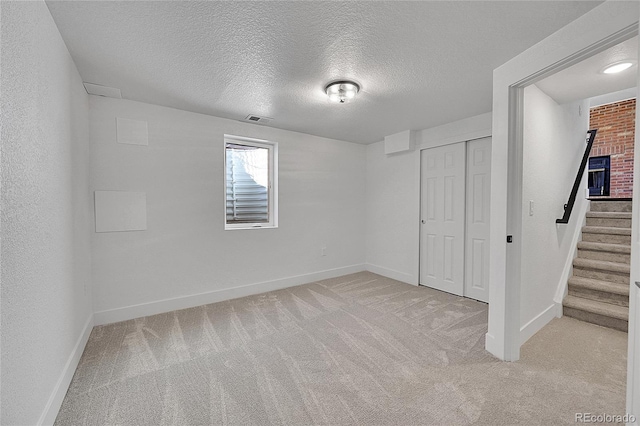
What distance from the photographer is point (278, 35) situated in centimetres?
164

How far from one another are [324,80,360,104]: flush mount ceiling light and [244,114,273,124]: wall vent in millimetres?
1064

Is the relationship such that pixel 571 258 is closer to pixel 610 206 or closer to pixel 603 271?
pixel 603 271

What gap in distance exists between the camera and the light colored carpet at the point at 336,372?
4.91 ft

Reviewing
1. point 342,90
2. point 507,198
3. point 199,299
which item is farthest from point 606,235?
point 199,299

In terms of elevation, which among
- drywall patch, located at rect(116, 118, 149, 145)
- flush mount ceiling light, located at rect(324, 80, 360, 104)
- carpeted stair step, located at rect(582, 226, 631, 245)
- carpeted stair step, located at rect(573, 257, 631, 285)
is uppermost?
flush mount ceiling light, located at rect(324, 80, 360, 104)

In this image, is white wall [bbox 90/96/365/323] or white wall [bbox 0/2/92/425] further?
white wall [bbox 90/96/365/323]

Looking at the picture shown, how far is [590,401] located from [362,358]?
1.37 m

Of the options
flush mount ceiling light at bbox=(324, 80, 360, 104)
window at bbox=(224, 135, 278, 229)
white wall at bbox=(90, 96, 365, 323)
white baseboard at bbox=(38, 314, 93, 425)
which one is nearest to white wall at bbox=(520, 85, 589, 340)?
flush mount ceiling light at bbox=(324, 80, 360, 104)

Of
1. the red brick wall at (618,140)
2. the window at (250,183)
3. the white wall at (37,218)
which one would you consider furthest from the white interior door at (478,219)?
the red brick wall at (618,140)

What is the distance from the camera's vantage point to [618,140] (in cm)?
507

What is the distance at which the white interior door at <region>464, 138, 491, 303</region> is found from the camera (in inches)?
124

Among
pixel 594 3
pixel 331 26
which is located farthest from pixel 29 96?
pixel 594 3

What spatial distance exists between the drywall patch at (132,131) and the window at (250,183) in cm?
87

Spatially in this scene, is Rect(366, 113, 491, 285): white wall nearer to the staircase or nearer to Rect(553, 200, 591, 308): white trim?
Rect(553, 200, 591, 308): white trim
